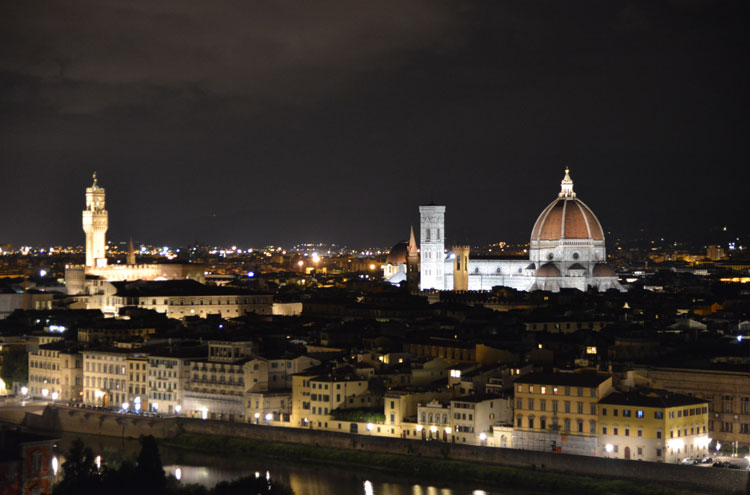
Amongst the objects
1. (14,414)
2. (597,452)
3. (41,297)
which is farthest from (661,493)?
(41,297)

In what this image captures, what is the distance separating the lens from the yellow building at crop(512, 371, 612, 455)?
39500 mm

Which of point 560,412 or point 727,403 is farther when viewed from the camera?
point 727,403

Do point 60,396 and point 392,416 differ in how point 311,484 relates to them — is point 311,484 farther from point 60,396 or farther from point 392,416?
point 60,396

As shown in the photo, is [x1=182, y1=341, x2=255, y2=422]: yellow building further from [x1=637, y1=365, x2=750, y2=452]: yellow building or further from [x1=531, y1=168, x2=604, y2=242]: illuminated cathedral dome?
[x1=531, y1=168, x2=604, y2=242]: illuminated cathedral dome

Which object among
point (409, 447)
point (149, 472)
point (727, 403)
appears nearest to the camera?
point (149, 472)

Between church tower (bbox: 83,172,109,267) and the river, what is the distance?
46349 mm

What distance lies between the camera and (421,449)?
135ft

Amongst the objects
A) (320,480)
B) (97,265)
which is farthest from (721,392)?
(97,265)

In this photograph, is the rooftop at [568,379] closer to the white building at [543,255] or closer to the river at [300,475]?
the river at [300,475]

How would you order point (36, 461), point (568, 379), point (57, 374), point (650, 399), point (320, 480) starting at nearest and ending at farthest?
1. point (36, 461)
2. point (650, 399)
3. point (320, 480)
4. point (568, 379)
5. point (57, 374)

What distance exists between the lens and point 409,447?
136ft

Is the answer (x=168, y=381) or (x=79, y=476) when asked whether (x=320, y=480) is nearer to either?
(x=79, y=476)

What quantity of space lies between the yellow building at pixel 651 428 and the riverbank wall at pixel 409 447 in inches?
35.6

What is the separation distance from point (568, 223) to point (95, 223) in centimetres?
2946
